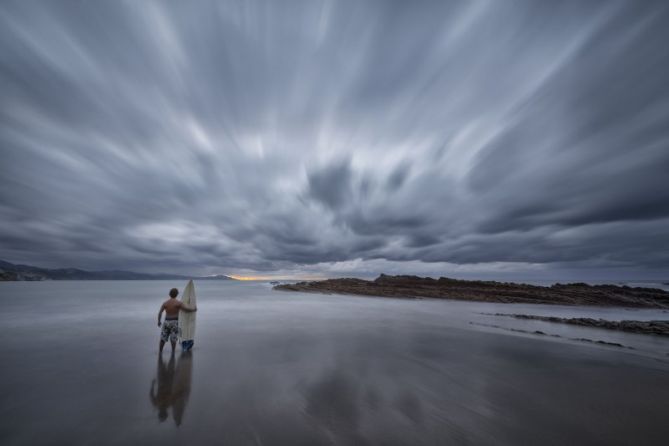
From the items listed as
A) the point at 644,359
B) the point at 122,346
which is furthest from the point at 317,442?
the point at 644,359

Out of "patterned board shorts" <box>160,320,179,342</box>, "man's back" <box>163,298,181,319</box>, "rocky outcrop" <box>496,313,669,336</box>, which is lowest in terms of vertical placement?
"rocky outcrop" <box>496,313,669,336</box>

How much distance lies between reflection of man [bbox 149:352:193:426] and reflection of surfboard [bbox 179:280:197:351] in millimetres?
1087

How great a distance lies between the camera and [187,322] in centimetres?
1186

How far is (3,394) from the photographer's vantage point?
716cm

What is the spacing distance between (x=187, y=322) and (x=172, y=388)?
181 inches

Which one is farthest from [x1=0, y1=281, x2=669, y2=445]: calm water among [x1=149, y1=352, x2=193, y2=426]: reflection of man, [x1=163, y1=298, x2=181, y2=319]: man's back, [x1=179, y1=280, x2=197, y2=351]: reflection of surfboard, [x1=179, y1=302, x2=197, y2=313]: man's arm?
[x1=179, y1=302, x2=197, y2=313]: man's arm

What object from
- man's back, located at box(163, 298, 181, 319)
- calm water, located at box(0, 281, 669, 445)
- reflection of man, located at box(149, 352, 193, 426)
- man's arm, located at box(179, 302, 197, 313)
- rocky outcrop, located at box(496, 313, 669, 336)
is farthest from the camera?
rocky outcrop, located at box(496, 313, 669, 336)

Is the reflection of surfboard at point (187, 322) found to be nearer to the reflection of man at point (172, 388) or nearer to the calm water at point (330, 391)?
the calm water at point (330, 391)

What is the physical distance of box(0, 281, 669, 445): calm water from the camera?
5.65 meters

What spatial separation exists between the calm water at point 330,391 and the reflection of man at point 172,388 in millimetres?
46

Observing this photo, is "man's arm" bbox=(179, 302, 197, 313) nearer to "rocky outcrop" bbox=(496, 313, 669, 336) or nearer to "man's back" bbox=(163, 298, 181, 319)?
"man's back" bbox=(163, 298, 181, 319)

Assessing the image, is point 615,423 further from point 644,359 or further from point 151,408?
point 151,408

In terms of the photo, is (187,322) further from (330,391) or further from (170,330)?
(330,391)

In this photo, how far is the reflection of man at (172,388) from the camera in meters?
6.47
